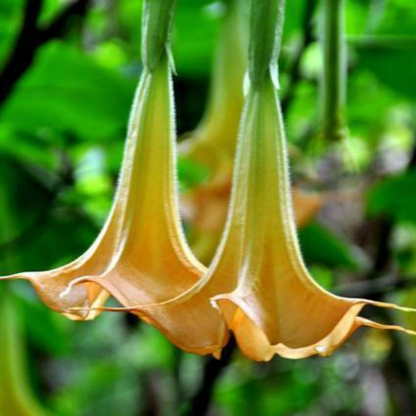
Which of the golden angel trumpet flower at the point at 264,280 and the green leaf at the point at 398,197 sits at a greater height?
the golden angel trumpet flower at the point at 264,280

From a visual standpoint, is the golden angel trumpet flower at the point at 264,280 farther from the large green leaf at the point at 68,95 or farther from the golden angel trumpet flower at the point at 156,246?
the large green leaf at the point at 68,95

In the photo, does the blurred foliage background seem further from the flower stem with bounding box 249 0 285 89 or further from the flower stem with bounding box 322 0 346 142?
the flower stem with bounding box 249 0 285 89

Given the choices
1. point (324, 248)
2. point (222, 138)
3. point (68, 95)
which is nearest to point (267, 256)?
point (222, 138)

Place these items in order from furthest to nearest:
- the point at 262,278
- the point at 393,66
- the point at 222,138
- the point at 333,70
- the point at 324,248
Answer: the point at 324,248, the point at 393,66, the point at 222,138, the point at 333,70, the point at 262,278

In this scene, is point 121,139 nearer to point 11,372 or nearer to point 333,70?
point 11,372

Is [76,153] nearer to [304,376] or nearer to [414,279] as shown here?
[414,279]

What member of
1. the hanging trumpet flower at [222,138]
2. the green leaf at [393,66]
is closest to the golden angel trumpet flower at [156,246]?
the hanging trumpet flower at [222,138]
